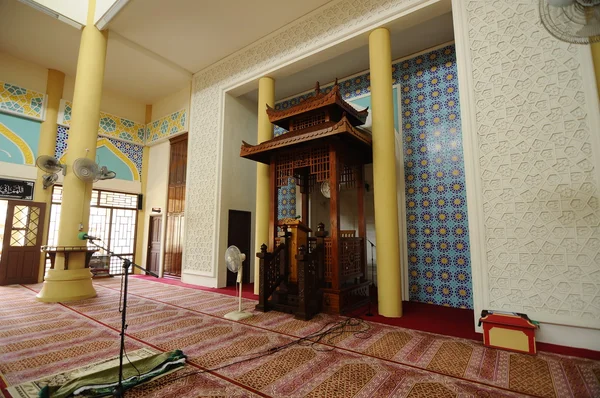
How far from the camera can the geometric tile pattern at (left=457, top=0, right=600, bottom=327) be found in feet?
9.54

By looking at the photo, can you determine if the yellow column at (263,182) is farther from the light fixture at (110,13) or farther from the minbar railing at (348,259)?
the light fixture at (110,13)

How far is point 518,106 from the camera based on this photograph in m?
3.32

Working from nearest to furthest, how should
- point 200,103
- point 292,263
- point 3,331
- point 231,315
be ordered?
1. point 3,331
2. point 231,315
3. point 292,263
4. point 200,103

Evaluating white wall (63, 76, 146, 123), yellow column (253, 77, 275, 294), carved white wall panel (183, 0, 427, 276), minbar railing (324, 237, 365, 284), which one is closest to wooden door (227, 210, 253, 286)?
carved white wall panel (183, 0, 427, 276)

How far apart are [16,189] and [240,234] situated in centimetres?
474

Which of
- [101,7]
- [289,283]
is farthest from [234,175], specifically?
[101,7]

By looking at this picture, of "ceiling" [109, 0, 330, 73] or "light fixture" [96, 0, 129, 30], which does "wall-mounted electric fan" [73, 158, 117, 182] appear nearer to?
"light fixture" [96, 0, 129, 30]

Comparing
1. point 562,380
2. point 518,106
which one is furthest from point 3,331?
point 518,106

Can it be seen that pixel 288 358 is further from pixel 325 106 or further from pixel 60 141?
pixel 60 141

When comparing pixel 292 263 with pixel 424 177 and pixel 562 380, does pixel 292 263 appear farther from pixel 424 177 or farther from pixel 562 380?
pixel 562 380

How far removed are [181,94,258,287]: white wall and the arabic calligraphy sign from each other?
3.72 meters

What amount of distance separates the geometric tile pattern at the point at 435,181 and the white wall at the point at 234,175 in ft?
11.5

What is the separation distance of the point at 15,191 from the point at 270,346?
6862 millimetres

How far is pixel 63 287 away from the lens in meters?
4.80
